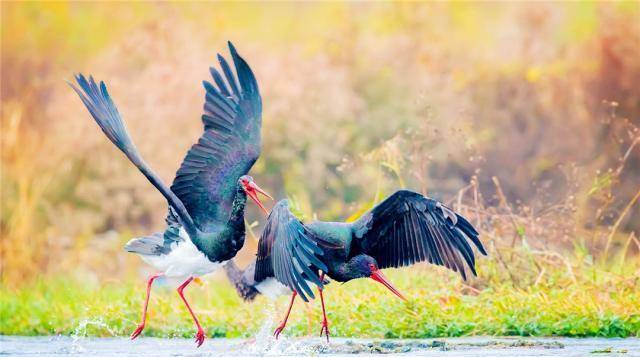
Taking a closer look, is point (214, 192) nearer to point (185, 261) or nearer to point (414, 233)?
point (185, 261)

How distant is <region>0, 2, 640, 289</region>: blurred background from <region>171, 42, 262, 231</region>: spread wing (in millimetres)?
4209

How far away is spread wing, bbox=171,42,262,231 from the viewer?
727cm

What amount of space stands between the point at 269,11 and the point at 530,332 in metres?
12.4

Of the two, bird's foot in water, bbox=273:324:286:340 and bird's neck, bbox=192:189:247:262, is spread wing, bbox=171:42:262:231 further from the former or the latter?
bird's foot in water, bbox=273:324:286:340

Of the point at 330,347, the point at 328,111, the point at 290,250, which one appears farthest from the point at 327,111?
the point at 290,250

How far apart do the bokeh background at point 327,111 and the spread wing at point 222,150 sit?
414 cm

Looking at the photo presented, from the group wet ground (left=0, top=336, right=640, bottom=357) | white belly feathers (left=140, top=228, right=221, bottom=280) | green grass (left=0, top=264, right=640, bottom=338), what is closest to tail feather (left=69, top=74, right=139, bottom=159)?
→ white belly feathers (left=140, top=228, right=221, bottom=280)

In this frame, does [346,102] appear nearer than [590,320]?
No

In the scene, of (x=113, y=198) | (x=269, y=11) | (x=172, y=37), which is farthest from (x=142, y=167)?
(x=269, y=11)

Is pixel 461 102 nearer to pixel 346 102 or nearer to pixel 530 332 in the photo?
pixel 346 102

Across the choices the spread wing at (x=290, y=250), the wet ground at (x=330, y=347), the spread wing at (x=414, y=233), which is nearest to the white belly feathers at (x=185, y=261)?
the wet ground at (x=330, y=347)

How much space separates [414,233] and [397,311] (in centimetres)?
73

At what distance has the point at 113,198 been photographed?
44.3 feet

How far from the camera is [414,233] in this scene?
6.85 m
